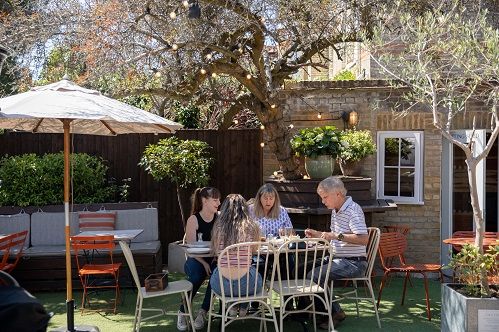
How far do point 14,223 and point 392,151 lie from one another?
5.13 meters

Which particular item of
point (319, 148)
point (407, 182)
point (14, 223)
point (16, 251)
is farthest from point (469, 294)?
point (14, 223)

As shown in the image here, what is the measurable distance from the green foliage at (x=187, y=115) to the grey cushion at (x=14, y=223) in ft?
13.3

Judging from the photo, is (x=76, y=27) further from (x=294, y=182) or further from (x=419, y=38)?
(x=419, y=38)

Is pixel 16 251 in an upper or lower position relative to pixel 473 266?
lower

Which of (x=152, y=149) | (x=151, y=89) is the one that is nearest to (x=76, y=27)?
(x=151, y=89)

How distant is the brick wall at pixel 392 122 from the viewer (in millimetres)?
8398

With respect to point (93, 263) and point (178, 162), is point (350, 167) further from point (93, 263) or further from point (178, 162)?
point (93, 263)

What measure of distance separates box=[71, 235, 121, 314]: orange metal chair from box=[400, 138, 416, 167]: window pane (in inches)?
162

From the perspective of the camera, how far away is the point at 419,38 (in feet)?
16.8

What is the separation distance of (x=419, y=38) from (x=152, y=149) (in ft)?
Answer: 15.7

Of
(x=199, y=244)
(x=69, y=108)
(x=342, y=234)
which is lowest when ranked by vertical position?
(x=199, y=244)

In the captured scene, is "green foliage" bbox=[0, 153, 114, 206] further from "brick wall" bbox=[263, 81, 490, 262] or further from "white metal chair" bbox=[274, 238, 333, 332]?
"white metal chair" bbox=[274, 238, 333, 332]

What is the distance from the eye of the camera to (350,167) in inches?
329

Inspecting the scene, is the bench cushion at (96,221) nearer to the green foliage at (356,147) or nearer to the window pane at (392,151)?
the green foliage at (356,147)
